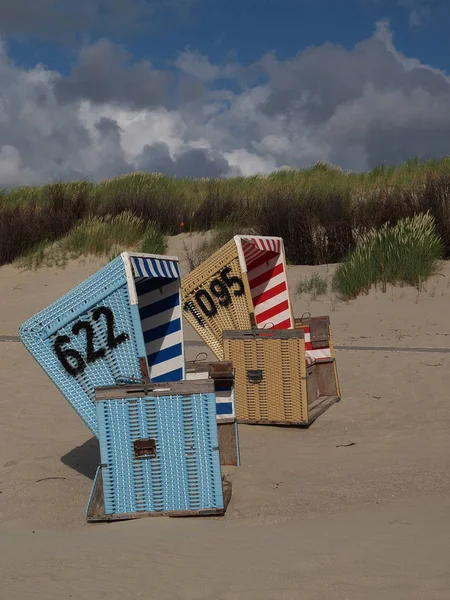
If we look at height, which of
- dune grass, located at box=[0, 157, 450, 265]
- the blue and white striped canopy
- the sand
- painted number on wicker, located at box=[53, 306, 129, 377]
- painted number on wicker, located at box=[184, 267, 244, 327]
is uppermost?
dune grass, located at box=[0, 157, 450, 265]

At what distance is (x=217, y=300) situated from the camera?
7984 mm

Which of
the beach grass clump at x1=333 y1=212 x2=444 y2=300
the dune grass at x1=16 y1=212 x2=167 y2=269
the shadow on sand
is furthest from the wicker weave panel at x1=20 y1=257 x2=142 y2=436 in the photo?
the dune grass at x1=16 y1=212 x2=167 y2=269

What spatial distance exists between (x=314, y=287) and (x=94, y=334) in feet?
30.8

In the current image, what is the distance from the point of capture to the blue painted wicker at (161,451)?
4.71 metres

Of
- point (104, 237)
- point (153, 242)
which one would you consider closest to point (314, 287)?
point (153, 242)

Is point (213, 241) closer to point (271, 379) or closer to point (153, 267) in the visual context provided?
point (271, 379)

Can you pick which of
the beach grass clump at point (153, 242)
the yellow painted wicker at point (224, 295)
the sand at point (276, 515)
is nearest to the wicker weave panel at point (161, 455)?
the sand at point (276, 515)

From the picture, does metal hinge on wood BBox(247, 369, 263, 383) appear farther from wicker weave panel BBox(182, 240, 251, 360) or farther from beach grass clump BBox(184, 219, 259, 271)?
beach grass clump BBox(184, 219, 259, 271)

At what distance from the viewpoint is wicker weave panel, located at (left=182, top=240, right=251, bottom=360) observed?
306 inches

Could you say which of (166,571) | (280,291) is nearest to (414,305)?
(280,291)

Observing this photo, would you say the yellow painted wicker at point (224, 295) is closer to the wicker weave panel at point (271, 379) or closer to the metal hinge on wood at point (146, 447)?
the wicker weave panel at point (271, 379)

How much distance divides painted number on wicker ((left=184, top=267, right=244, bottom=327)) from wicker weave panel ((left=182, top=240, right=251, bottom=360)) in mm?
12

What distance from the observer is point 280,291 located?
28.8 feet

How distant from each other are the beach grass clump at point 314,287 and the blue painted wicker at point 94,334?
893cm
